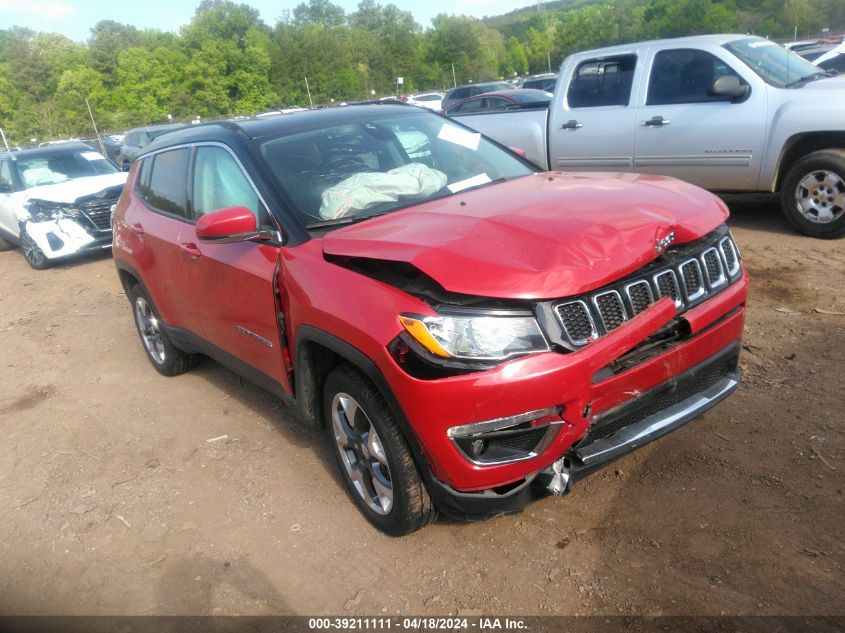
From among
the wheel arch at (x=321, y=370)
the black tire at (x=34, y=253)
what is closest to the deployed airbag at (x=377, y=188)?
the wheel arch at (x=321, y=370)

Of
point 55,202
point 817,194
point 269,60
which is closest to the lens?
point 817,194

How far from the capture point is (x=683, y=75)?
7023mm

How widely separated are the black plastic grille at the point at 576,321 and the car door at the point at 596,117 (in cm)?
546

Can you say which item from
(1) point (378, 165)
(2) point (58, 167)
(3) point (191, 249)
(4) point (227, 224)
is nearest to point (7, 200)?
(2) point (58, 167)

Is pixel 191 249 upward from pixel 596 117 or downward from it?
upward

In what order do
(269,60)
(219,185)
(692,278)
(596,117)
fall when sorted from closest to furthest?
(692,278) < (219,185) < (596,117) < (269,60)

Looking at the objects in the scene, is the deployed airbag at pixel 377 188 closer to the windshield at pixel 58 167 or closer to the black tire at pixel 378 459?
the black tire at pixel 378 459

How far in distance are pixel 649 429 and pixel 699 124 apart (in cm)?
507

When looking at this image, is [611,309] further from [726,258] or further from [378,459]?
[378,459]

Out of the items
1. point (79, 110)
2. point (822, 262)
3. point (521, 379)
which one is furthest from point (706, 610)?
point (79, 110)

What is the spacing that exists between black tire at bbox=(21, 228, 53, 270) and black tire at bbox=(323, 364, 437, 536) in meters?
8.63

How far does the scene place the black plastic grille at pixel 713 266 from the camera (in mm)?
2908

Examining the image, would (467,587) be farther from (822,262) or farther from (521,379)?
(822,262)

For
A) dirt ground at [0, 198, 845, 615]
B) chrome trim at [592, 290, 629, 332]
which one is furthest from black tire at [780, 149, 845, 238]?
chrome trim at [592, 290, 629, 332]
